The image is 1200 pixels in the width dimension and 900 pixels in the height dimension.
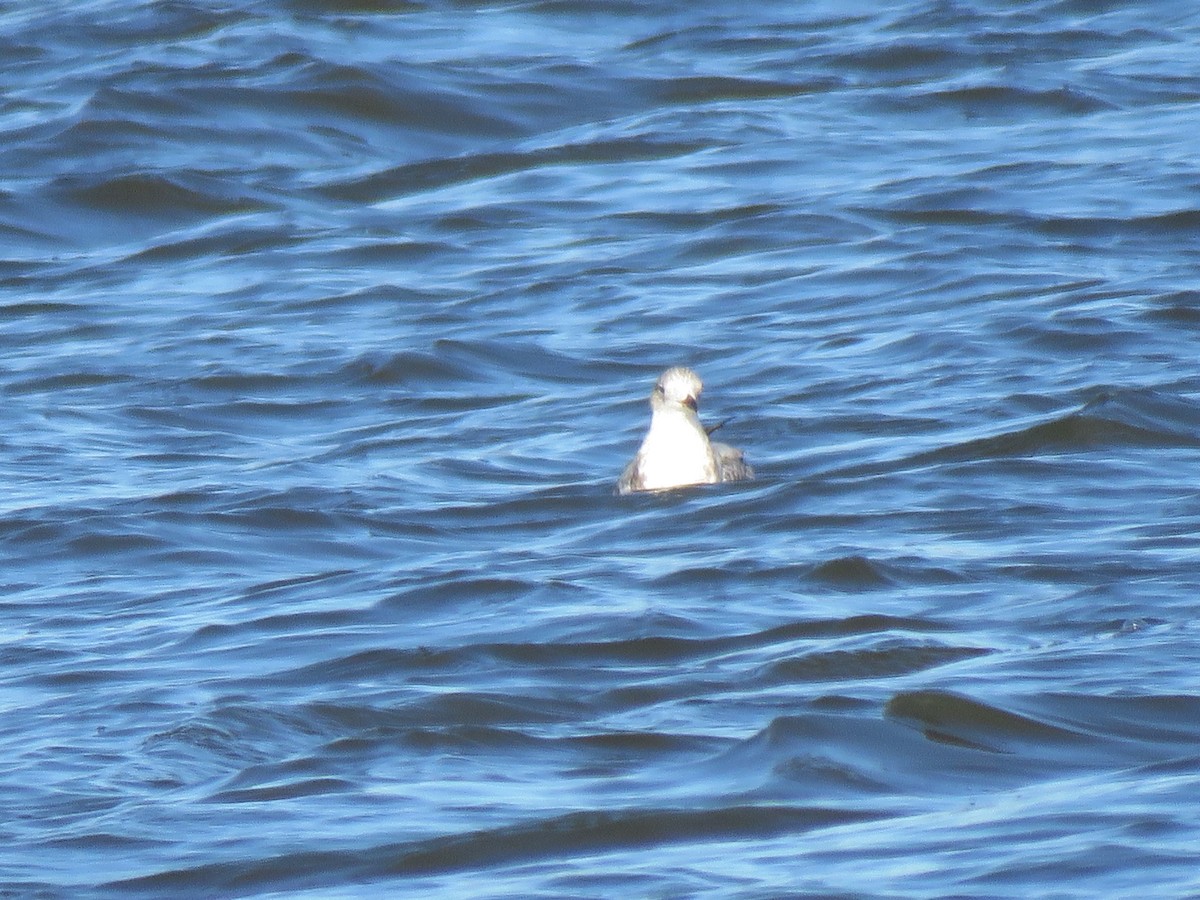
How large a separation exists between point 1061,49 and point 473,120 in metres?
4.66

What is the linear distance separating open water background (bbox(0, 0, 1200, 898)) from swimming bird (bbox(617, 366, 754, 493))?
0.50 feet

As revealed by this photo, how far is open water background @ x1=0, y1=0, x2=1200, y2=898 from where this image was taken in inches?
265

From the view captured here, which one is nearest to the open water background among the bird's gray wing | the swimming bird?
the swimming bird

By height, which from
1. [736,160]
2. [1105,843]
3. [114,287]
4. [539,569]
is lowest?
[1105,843]

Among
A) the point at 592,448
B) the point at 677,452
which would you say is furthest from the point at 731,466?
the point at 592,448

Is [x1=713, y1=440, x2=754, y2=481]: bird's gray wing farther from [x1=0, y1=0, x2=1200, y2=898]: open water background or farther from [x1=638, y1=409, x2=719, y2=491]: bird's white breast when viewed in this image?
[x1=0, y1=0, x2=1200, y2=898]: open water background

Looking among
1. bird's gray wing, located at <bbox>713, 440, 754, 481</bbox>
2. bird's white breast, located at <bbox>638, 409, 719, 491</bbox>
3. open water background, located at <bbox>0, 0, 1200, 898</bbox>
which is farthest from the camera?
bird's gray wing, located at <bbox>713, 440, 754, 481</bbox>

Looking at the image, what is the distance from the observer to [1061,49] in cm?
2158

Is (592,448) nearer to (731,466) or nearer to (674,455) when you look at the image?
(731,466)

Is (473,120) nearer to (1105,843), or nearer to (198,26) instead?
(198,26)

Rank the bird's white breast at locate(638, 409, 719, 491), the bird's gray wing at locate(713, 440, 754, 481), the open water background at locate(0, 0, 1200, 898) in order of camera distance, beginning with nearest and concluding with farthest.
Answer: the open water background at locate(0, 0, 1200, 898) → the bird's white breast at locate(638, 409, 719, 491) → the bird's gray wing at locate(713, 440, 754, 481)

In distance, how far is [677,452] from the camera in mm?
11539

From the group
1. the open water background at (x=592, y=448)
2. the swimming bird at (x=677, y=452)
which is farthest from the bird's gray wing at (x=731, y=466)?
the open water background at (x=592, y=448)

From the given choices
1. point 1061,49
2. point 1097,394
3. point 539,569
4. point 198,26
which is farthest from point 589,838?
point 198,26
